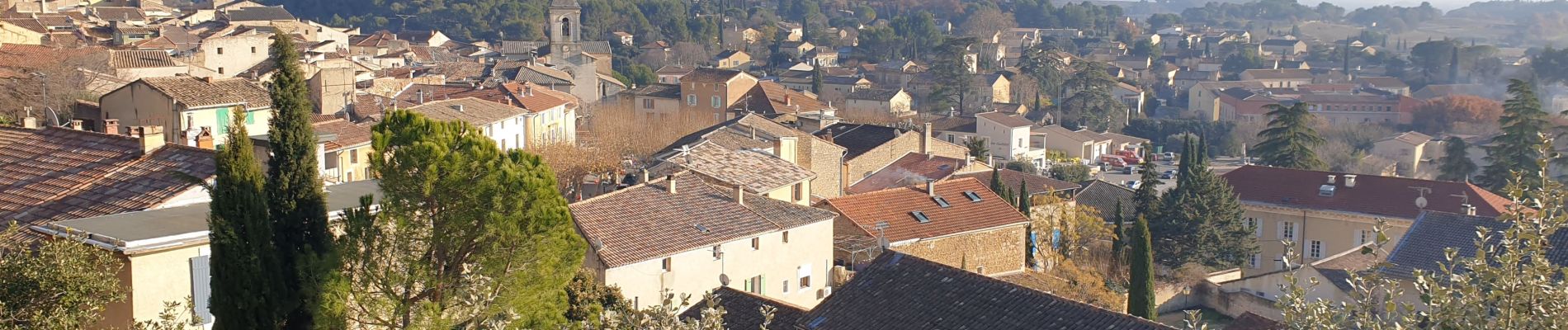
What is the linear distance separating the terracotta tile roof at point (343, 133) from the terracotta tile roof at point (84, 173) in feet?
25.9

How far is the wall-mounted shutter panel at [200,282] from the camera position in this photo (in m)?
9.60

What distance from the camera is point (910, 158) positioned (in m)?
31.6

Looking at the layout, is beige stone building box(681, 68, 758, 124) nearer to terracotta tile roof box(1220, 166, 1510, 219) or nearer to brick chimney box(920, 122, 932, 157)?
brick chimney box(920, 122, 932, 157)

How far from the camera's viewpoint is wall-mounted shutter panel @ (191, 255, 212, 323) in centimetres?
960

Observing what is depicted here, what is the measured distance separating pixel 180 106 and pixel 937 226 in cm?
1156

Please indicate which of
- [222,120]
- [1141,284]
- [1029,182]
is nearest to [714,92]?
[1029,182]

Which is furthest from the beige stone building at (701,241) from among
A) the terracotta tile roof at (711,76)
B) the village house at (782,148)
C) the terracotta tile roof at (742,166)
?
the terracotta tile roof at (711,76)

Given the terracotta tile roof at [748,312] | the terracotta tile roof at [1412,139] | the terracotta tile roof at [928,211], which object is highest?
the terracotta tile roof at [748,312]

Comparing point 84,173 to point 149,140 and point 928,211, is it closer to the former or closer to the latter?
point 149,140

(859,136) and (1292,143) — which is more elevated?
(859,136)

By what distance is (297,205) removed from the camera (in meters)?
8.70

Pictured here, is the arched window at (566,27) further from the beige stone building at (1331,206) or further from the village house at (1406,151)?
the village house at (1406,151)

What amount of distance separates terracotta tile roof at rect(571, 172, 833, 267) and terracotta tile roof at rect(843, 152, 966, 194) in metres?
10.4

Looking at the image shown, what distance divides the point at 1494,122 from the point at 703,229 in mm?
61151
